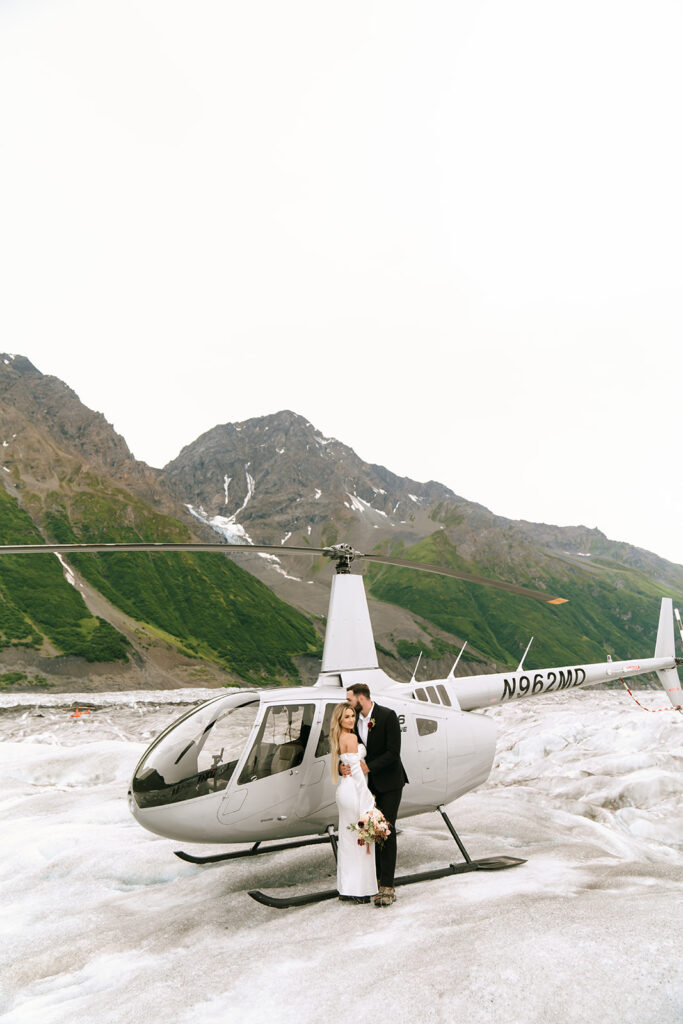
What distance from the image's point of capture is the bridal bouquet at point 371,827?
609cm

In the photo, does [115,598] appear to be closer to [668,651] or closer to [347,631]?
[668,651]

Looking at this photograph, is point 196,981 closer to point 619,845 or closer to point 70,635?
point 619,845

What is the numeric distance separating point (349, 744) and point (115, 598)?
95399 mm

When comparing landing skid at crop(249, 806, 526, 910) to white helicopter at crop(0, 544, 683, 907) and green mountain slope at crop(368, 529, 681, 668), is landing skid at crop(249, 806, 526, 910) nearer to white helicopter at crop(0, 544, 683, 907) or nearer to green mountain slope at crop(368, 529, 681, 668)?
white helicopter at crop(0, 544, 683, 907)

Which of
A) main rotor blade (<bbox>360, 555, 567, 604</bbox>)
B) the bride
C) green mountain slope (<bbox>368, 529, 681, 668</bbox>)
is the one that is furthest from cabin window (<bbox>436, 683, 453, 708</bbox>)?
green mountain slope (<bbox>368, 529, 681, 668</bbox>)

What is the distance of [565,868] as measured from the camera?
7715 millimetres

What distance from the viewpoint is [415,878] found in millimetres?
7270

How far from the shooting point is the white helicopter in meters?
6.86

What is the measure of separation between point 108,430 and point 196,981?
173996 mm

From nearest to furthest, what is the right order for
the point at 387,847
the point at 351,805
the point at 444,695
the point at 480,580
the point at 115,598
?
1. the point at 351,805
2. the point at 387,847
3. the point at 444,695
4. the point at 480,580
5. the point at 115,598

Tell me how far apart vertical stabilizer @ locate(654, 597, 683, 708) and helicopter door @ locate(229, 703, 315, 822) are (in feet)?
42.3

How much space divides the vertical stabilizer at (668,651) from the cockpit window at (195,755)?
13638 mm

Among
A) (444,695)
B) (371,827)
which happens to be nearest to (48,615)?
(444,695)

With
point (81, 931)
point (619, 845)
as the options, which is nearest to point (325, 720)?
point (81, 931)
